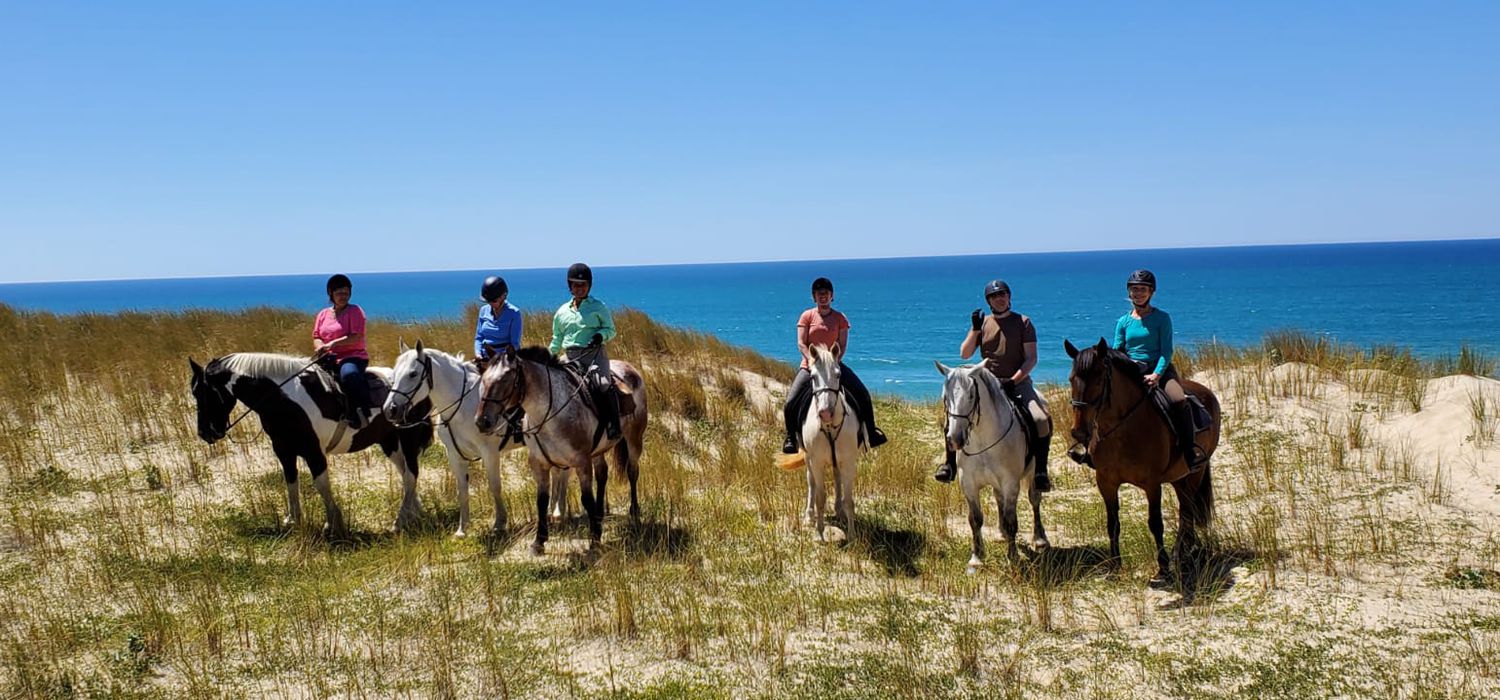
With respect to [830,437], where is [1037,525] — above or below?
below

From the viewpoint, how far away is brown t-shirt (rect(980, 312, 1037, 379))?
7043mm

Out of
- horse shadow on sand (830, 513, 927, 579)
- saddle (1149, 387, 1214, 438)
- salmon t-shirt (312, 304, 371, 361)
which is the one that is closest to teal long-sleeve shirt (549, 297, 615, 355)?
salmon t-shirt (312, 304, 371, 361)

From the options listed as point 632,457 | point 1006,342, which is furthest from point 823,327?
point 632,457

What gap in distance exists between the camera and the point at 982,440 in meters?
6.66

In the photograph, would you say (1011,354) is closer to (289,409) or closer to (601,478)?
(601,478)

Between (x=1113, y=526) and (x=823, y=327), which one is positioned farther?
(x=823, y=327)

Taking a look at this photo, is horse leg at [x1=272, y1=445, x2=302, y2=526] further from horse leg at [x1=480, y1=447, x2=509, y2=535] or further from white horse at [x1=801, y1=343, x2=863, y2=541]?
white horse at [x1=801, y1=343, x2=863, y2=541]

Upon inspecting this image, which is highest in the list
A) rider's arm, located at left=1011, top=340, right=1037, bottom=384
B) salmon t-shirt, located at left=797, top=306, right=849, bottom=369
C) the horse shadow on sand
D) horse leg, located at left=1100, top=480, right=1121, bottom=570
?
salmon t-shirt, located at left=797, top=306, right=849, bottom=369

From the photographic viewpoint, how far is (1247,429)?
1120 cm

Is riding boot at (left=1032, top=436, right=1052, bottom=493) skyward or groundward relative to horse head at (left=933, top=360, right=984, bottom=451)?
groundward

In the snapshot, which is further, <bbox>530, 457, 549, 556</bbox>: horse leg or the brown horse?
<bbox>530, 457, 549, 556</bbox>: horse leg

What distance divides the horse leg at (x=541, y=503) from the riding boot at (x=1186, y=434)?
5.06m

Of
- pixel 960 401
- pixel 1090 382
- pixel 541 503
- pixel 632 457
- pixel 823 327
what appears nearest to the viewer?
pixel 1090 382

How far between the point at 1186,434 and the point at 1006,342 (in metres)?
1.49
